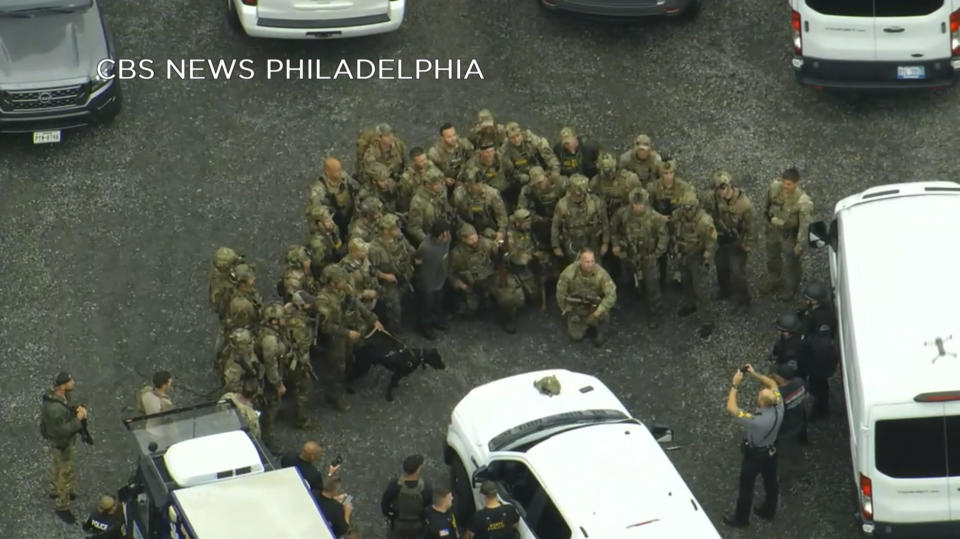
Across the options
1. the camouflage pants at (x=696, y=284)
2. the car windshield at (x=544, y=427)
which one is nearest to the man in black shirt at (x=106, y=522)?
the car windshield at (x=544, y=427)

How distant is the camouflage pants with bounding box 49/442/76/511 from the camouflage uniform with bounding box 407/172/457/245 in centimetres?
456

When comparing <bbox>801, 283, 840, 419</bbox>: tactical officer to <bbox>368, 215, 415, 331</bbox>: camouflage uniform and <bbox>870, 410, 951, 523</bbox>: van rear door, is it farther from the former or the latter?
<bbox>368, 215, 415, 331</bbox>: camouflage uniform

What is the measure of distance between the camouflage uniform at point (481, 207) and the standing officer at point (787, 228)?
9.35 ft

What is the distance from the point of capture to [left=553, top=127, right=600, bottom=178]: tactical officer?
25781 millimetres

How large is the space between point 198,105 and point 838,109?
24.8ft

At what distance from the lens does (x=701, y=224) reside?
2488 centimetres

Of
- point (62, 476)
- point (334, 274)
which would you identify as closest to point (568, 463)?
point (334, 274)

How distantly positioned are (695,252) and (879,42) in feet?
12.8

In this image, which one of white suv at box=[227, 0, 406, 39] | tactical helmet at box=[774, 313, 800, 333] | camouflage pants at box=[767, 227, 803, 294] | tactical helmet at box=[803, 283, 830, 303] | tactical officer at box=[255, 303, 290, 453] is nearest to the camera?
tactical officer at box=[255, 303, 290, 453]

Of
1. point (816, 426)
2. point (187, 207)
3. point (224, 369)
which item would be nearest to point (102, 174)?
point (187, 207)

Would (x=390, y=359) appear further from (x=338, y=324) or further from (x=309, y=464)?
(x=309, y=464)

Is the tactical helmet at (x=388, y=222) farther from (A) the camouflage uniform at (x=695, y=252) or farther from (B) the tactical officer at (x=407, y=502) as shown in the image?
(B) the tactical officer at (x=407, y=502)

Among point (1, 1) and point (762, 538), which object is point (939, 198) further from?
point (1, 1)

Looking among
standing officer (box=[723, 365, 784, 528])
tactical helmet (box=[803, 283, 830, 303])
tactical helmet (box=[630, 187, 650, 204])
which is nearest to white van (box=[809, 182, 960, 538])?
tactical helmet (box=[803, 283, 830, 303])
